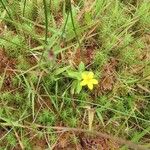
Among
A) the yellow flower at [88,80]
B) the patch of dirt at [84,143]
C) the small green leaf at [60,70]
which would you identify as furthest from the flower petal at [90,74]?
the patch of dirt at [84,143]

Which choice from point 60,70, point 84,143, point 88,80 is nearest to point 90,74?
point 88,80

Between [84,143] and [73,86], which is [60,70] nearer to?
[73,86]

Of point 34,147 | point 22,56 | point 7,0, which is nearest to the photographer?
point 34,147

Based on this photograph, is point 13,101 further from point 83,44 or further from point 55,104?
point 83,44

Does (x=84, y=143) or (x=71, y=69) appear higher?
(x=71, y=69)

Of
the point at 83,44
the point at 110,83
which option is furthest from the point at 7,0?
the point at 110,83

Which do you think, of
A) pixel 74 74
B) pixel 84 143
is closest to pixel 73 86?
pixel 74 74

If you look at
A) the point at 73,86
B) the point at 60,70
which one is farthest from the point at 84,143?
the point at 60,70

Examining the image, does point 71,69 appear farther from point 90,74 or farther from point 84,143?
point 84,143
